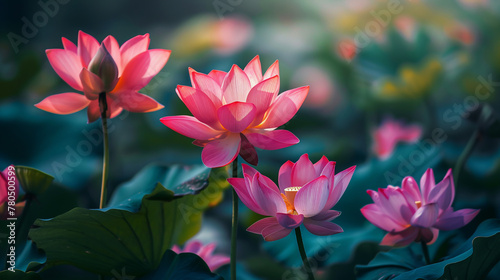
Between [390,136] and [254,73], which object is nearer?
[254,73]

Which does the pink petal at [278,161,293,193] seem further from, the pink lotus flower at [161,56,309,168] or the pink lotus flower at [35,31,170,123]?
the pink lotus flower at [35,31,170,123]

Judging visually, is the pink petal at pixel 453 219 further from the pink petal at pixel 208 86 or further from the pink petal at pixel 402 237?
the pink petal at pixel 208 86

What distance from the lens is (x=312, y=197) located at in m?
0.37

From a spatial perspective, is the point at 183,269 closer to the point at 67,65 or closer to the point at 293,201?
the point at 293,201

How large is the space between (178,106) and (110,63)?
688 mm

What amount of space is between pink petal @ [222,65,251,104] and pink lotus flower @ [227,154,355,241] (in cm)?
7

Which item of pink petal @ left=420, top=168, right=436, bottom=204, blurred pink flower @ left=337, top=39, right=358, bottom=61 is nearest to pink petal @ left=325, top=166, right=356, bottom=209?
pink petal @ left=420, top=168, right=436, bottom=204

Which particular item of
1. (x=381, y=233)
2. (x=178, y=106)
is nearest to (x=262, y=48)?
(x=178, y=106)

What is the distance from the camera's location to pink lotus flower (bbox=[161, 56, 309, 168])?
38 centimetres

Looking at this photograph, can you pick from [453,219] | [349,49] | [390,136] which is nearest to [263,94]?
[453,219]

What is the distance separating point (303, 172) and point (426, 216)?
125mm

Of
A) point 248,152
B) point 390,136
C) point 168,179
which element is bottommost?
point 390,136

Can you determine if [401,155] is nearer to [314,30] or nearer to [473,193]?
[473,193]

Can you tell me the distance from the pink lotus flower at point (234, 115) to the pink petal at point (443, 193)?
159mm
